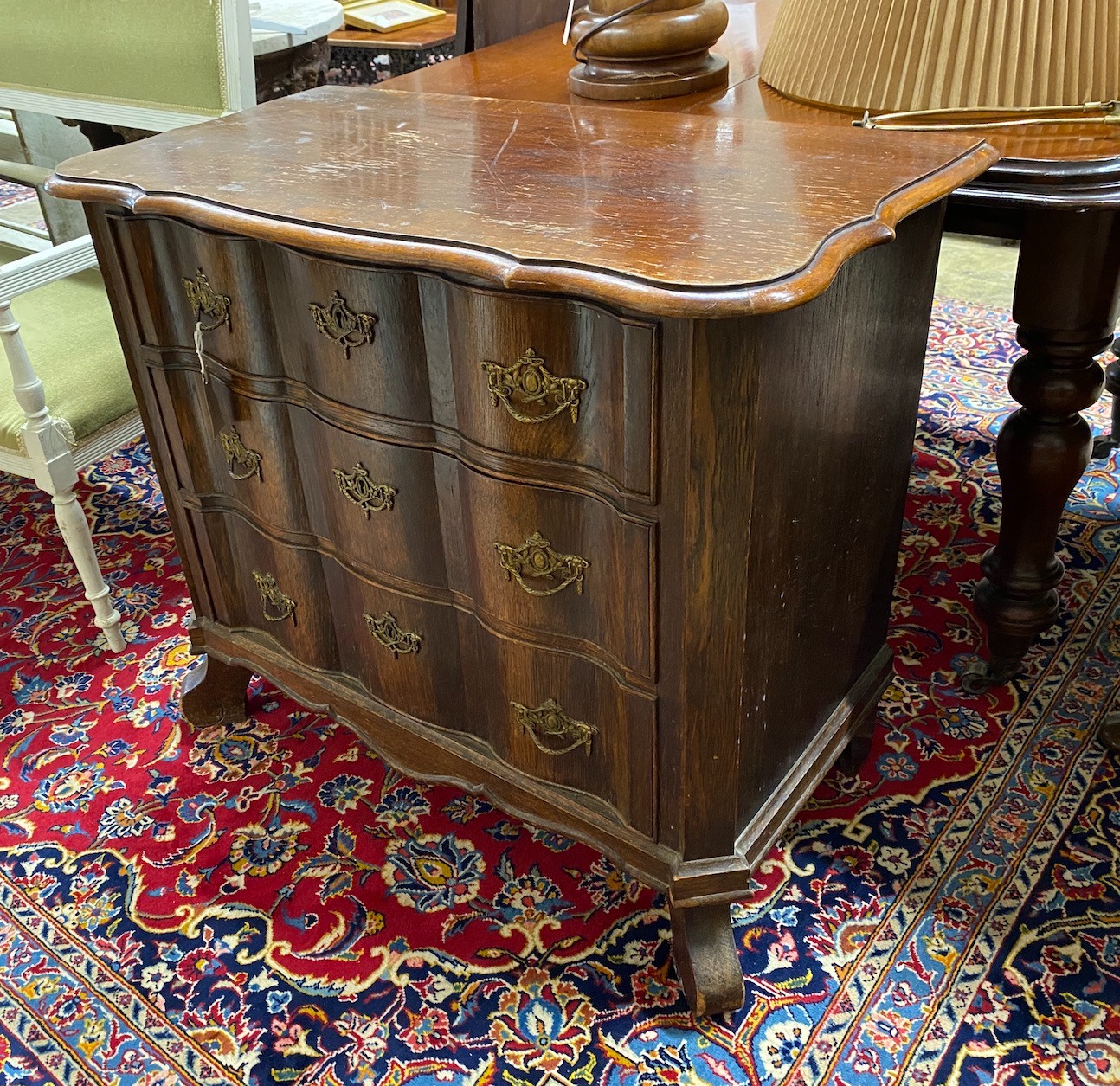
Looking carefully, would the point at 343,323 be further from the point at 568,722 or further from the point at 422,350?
the point at 568,722

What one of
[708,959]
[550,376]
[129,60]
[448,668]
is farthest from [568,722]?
[129,60]

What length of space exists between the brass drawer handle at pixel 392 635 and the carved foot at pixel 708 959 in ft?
1.54

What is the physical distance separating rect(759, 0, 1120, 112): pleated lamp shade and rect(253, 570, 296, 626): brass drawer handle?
3.29 ft

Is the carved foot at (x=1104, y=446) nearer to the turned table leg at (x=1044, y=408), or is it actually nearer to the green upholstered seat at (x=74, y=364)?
the turned table leg at (x=1044, y=408)

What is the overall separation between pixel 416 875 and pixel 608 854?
0.37m

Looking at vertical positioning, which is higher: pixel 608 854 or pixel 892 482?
pixel 892 482

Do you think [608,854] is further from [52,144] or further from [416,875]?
[52,144]

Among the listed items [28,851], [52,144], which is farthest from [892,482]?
[52,144]

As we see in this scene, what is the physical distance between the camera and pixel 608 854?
4.35ft

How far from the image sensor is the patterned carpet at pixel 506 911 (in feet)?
4.30

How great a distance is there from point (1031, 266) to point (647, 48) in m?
0.60

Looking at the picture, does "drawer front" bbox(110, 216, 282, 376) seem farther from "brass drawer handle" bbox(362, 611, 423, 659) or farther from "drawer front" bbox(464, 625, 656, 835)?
"drawer front" bbox(464, 625, 656, 835)

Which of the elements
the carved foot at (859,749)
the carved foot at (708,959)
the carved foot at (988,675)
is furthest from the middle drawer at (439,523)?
the carved foot at (988,675)

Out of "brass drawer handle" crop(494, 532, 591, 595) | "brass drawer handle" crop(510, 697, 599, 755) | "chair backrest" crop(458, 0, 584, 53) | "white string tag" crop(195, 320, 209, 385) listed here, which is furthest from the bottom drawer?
"chair backrest" crop(458, 0, 584, 53)
